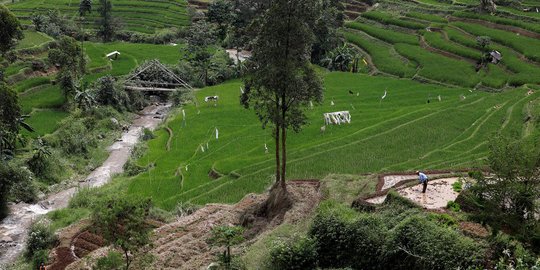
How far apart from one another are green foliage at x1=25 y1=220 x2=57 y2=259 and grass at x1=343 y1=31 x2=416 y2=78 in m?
41.0

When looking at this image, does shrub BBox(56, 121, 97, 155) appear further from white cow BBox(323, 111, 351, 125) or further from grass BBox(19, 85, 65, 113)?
white cow BBox(323, 111, 351, 125)

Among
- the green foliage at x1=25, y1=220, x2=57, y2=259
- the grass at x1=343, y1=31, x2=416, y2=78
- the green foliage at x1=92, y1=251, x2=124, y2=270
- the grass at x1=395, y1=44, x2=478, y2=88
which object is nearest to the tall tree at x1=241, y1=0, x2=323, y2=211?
the green foliage at x1=92, y1=251, x2=124, y2=270

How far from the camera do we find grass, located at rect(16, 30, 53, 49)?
211 ft

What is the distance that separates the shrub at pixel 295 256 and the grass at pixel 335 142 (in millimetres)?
13392

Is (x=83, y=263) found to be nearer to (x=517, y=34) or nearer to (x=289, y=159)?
(x=289, y=159)

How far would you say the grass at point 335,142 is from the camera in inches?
1425

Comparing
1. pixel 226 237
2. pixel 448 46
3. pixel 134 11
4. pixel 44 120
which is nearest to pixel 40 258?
pixel 226 237

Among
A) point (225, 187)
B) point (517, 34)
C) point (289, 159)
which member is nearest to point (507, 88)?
point (517, 34)

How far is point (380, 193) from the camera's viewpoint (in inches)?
1004

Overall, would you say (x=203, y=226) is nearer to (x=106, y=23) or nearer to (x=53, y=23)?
(x=53, y=23)

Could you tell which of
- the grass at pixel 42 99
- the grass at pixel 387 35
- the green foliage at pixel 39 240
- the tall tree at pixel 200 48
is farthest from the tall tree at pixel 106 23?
the green foliage at pixel 39 240

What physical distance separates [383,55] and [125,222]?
1959 inches

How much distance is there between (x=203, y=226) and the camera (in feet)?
90.7

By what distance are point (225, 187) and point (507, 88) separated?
32.3m
